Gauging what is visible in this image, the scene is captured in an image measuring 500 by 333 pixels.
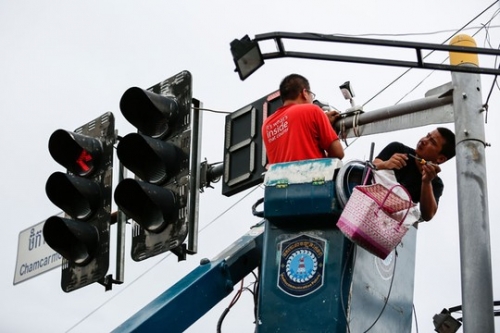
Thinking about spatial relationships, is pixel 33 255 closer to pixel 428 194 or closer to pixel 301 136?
pixel 301 136

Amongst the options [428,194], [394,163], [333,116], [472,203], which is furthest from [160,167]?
[472,203]

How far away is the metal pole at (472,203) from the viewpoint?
22.8ft

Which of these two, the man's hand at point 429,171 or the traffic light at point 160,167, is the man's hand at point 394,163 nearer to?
the man's hand at point 429,171

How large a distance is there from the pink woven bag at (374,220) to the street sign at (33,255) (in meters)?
3.98

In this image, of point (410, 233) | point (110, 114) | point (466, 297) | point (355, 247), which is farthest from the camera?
point (110, 114)

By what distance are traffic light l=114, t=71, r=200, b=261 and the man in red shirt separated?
2.36ft

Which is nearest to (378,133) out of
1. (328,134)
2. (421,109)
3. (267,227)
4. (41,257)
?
(421,109)

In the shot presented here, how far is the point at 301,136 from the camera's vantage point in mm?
7098

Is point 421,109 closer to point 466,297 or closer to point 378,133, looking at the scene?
point 378,133

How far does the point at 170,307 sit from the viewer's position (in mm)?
6957

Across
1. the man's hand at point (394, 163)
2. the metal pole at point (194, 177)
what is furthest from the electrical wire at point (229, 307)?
the man's hand at point (394, 163)

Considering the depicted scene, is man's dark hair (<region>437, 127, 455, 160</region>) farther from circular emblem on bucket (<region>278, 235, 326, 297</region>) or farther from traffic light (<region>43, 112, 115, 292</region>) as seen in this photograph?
traffic light (<region>43, 112, 115, 292</region>)

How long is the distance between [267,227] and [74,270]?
2.29 metres

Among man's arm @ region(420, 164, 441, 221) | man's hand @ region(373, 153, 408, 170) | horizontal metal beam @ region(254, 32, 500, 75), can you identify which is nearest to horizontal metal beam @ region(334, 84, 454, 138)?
man's hand @ region(373, 153, 408, 170)
